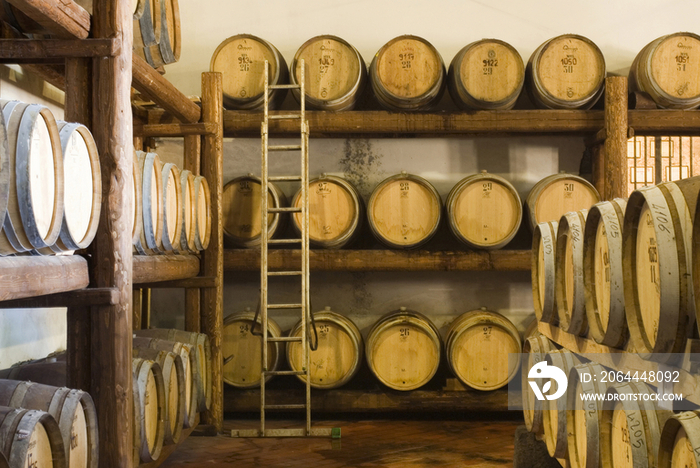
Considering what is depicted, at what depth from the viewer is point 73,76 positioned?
3.12 meters

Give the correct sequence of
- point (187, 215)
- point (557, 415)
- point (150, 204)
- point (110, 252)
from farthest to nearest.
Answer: point (187, 215)
point (150, 204)
point (557, 415)
point (110, 252)

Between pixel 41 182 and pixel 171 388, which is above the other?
pixel 41 182

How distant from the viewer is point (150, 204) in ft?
13.1

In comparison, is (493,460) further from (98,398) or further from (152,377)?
(98,398)

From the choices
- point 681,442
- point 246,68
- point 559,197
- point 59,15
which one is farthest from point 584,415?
point 246,68

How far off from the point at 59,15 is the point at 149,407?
2.22 m

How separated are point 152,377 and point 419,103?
3.36 metres

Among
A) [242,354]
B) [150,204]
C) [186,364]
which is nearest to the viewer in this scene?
[150,204]

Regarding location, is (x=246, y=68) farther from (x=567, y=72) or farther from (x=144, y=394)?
(x=144, y=394)

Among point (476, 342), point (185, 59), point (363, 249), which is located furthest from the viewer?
point (185, 59)

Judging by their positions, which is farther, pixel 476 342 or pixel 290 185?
pixel 290 185

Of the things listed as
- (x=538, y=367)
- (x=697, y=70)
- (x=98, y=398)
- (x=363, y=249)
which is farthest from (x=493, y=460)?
(x=697, y=70)

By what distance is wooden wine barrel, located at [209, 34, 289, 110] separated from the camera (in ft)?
19.6

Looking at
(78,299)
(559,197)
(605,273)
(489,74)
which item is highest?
(489,74)
